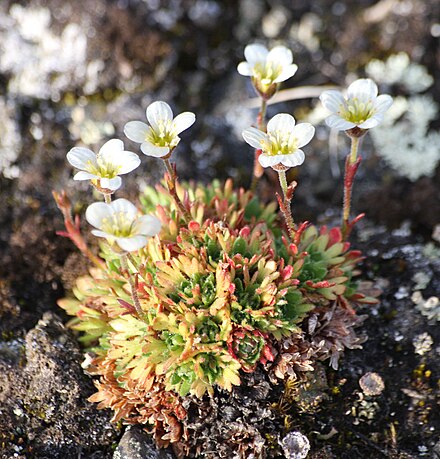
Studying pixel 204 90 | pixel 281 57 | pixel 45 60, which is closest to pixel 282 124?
pixel 281 57

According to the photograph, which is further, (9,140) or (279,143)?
(9,140)

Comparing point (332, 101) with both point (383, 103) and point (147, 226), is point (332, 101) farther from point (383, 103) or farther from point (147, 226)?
point (147, 226)

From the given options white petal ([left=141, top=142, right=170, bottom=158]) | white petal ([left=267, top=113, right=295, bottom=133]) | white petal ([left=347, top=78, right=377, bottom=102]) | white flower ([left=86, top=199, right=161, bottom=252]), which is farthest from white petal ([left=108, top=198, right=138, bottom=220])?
white petal ([left=347, top=78, right=377, bottom=102])

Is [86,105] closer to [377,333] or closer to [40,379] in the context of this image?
[40,379]

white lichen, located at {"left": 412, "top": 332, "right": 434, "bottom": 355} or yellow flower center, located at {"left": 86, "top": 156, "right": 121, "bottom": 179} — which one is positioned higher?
white lichen, located at {"left": 412, "top": 332, "right": 434, "bottom": 355}

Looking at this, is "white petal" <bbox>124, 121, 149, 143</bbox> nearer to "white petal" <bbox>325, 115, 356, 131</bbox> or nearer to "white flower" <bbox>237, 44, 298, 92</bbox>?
"white flower" <bbox>237, 44, 298, 92</bbox>

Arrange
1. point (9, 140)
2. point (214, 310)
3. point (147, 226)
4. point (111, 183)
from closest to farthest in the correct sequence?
point (147, 226), point (111, 183), point (214, 310), point (9, 140)
